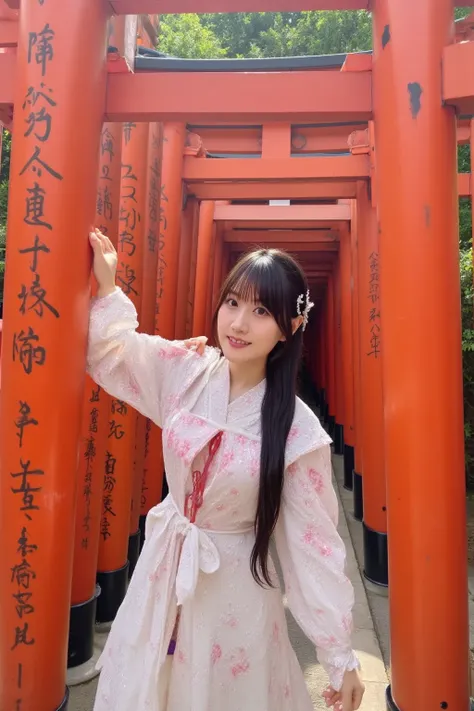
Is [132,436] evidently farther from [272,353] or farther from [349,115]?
[349,115]

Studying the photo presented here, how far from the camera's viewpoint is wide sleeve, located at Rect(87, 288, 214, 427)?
4.78 ft

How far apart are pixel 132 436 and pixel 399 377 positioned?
5.67ft

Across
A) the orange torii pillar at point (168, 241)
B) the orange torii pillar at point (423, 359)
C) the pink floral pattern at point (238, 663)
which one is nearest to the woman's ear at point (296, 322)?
the orange torii pillar at point (423, 359)

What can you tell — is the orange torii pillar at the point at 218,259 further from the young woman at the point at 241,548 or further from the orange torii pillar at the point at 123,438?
the young woman at the point at 241,548

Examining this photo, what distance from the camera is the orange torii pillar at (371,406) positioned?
12.5 ft

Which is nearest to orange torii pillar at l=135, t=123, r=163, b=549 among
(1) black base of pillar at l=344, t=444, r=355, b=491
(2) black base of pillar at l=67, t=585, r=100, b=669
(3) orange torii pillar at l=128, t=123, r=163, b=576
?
(3) orange torii pillar at l=128, t=123, r=163, b=576

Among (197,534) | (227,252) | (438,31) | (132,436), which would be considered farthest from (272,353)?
(227,252)

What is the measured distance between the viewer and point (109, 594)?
298 cm

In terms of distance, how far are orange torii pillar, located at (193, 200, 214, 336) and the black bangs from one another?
464 cm

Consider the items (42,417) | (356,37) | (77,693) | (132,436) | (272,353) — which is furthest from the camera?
(356,37)

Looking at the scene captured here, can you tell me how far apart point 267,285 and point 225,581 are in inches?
30.7

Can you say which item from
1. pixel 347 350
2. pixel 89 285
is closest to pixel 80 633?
pixel 89 285

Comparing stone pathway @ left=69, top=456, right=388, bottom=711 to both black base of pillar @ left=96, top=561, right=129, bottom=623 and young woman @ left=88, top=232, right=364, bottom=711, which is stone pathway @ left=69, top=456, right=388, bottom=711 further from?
young woman @ left=88, top=232, right=364, bottom=711

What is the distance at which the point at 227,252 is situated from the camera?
767 centimetres
